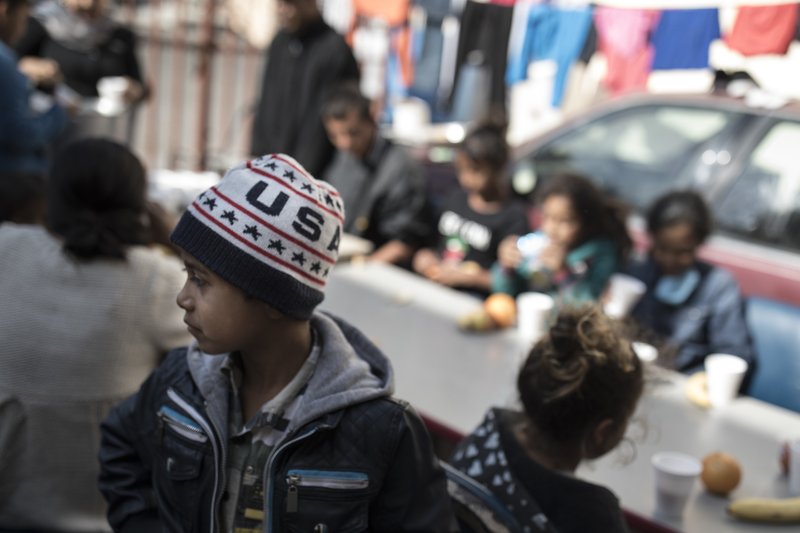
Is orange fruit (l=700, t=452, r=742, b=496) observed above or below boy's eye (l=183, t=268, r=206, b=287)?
below

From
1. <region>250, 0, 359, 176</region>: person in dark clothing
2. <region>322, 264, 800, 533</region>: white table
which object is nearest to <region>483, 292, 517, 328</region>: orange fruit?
<region>322, 264, 800, 533</region>: white table

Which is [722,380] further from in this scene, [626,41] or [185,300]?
[626,41]

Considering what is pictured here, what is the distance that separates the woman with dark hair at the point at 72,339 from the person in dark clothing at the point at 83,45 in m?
3.66

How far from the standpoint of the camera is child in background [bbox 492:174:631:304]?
3.87m

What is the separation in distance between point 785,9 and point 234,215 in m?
5.06

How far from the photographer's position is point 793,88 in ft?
26.7

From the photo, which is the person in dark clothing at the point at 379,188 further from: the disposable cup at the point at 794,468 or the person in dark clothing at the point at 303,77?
the disposable cup at the point at 794,468

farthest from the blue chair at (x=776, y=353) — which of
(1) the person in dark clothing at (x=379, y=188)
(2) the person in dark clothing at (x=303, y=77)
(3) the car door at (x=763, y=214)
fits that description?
(2) the person in dark clothing at (x=303, y=77)

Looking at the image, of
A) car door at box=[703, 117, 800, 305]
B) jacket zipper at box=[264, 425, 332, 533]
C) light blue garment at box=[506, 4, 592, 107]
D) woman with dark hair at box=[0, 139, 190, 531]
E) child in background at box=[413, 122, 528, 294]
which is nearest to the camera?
jacket zipper at box=[264, 425, 332, 533]

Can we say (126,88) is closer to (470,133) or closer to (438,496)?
(470,133)

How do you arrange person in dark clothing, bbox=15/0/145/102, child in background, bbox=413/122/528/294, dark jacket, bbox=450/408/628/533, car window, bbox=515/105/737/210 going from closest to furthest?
dark jacket, bbox=450/408/628/533, child in background, bbox=413/122/528/294, car window, bbox=515/105/737/210, person in dark clothing, bbox=15/0/145/102

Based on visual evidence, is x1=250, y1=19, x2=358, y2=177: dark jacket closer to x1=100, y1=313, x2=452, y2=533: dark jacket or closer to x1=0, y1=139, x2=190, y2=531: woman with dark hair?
x1=0, y1=139, x2=190, y2=531: woman with dark hair

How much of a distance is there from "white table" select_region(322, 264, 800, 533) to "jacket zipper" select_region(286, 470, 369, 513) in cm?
92

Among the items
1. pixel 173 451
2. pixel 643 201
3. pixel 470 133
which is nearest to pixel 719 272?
pixel 643 201
